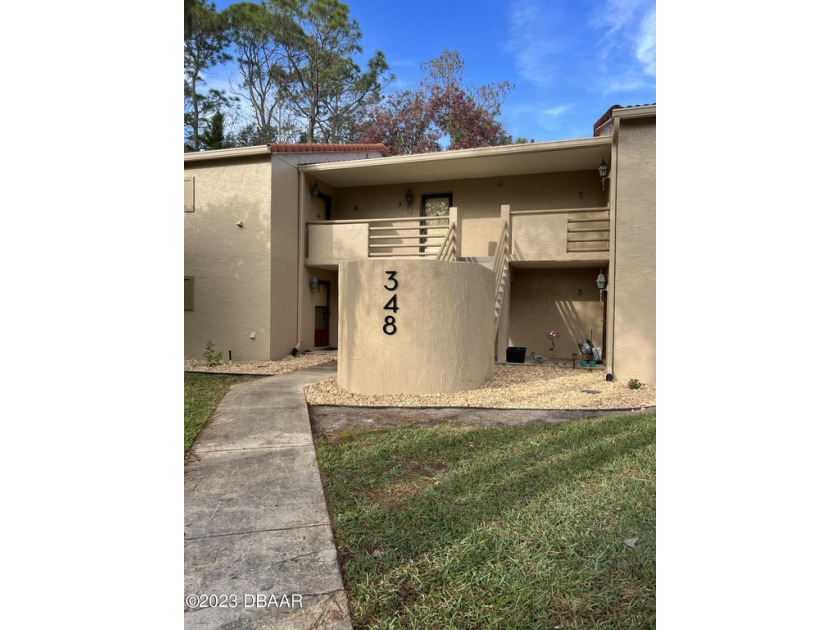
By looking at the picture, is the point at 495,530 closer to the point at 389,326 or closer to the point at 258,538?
the point at 258,538

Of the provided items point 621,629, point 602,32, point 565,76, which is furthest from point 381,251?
point 621,629

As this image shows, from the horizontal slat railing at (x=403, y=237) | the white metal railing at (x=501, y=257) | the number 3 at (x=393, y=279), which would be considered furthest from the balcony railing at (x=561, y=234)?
the number 3 at (x=393, y=279)

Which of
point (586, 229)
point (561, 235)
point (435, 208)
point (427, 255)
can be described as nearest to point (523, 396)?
point (561, 235)

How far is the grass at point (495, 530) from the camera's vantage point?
6.48ft

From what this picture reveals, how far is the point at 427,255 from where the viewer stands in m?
11.8

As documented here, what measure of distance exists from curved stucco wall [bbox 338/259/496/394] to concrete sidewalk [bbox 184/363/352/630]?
2.30m

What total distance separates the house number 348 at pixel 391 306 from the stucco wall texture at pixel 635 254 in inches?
182
